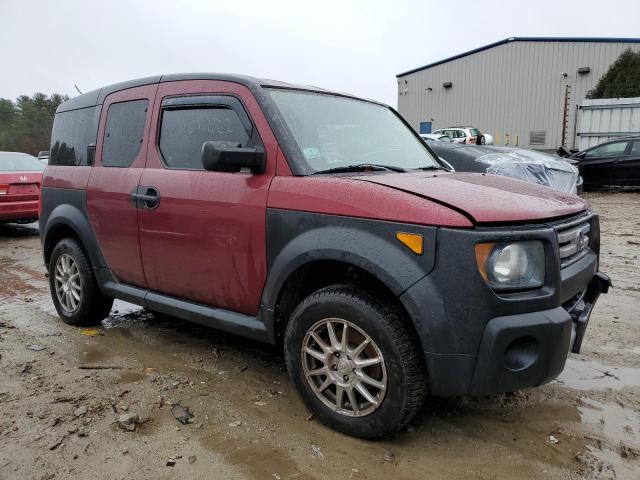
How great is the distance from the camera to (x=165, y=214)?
10.7ft

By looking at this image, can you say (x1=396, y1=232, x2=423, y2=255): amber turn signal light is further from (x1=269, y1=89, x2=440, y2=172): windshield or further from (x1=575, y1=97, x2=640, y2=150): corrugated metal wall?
(x1=575, y1=97, x2=640, y2=150): corrugated metal wall

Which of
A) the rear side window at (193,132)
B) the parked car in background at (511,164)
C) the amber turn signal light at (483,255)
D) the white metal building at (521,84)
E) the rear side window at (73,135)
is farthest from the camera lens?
the white metal building at (521,84)

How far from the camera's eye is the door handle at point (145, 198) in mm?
3326

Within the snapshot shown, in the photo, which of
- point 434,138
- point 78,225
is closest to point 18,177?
point 78,225

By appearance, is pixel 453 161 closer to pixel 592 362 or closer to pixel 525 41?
pixel 592 362

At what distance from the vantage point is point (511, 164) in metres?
7.52

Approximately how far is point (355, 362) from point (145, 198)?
5.96ft

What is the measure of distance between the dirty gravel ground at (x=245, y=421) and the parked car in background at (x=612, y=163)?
427 inches

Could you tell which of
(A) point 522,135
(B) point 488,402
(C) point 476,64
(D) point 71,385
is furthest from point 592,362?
(C) point 476,64

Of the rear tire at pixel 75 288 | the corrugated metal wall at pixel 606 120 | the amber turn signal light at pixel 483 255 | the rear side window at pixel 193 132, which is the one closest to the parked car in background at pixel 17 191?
the rear tire at pixel 75 288

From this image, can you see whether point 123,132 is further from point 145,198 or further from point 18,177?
point 18,177

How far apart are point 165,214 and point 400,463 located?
6.63ft

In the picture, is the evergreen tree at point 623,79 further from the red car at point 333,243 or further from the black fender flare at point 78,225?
the black fender flare at point 78,225

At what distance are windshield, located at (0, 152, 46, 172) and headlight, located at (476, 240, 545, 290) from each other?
9259mm
